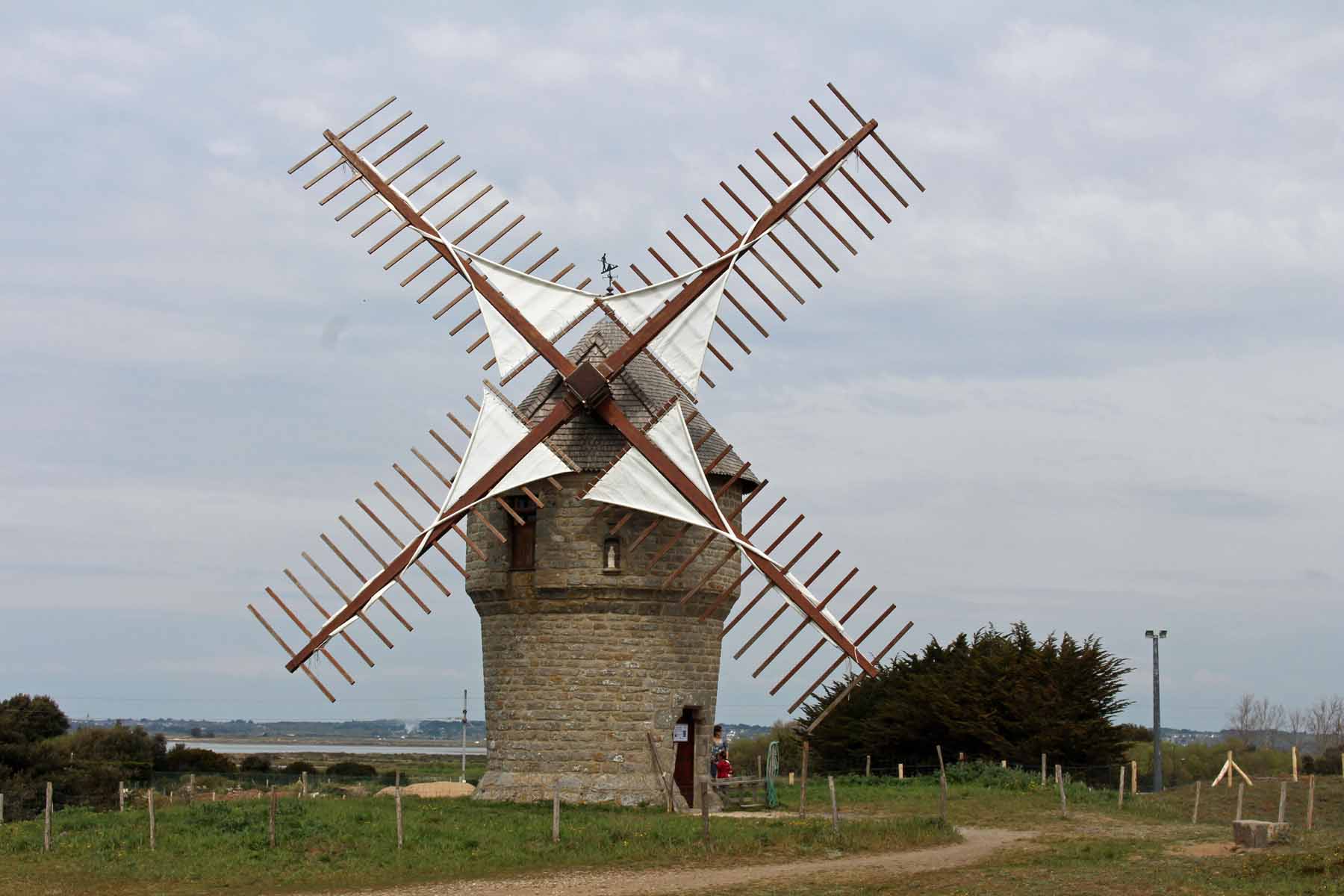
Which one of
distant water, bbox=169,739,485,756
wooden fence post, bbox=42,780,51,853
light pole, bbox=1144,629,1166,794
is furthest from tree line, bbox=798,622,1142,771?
distant water, bbox=169,739,485,756

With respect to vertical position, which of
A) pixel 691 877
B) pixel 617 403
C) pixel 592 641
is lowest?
pixel 691 877

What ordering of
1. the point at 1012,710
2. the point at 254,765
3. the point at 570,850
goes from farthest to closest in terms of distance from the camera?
the point at 254,765
the point at 1012,710
the point at 570,850

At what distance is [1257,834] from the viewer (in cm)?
2042

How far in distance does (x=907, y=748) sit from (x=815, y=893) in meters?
22.4

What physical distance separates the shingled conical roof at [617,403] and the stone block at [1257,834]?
974 cm

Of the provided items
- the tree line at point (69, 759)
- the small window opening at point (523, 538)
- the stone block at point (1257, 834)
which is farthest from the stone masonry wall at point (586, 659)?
the tree line at point (69, 759)

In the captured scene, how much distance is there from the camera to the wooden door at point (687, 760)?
25766 millimetres

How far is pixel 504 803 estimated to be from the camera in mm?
24594

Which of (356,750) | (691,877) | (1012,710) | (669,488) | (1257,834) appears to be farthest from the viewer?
(356,750)

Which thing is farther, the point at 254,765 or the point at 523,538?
the point at 254,765

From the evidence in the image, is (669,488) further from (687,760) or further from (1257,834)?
(1257,834)

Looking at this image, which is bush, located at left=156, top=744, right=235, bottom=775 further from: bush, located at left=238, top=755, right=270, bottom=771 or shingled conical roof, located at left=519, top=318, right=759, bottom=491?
shingled conical roof, located at left=519, top=318, right=759, bottom=491

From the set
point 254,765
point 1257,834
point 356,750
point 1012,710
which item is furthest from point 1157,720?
point 356,750

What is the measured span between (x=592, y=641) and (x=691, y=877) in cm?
713
